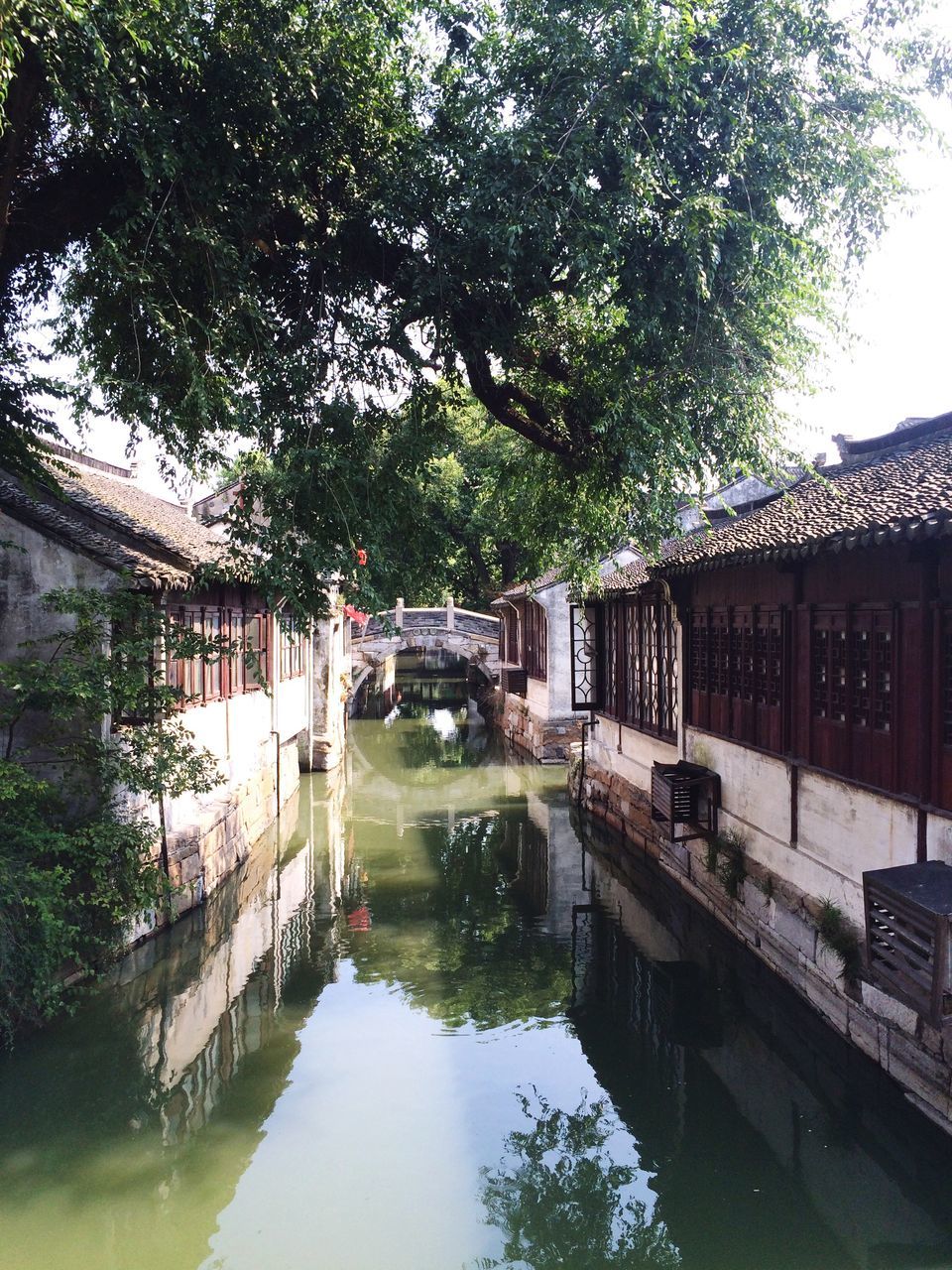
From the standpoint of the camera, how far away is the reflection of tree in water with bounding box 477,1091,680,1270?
554 centimetres

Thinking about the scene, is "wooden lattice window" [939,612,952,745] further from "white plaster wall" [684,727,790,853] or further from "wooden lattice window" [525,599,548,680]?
"wooden lattice window" [525,599,548,680]

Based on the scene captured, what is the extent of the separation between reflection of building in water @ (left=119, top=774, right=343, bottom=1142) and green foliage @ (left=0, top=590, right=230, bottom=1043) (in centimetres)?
89

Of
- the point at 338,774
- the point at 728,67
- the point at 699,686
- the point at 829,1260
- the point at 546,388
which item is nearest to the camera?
the point at 829,1260

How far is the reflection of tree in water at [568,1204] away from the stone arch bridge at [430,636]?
76.4 feet

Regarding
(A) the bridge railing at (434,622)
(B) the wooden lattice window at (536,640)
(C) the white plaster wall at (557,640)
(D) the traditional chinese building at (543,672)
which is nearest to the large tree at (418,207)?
(D) the traditional chinese building at (543,672)

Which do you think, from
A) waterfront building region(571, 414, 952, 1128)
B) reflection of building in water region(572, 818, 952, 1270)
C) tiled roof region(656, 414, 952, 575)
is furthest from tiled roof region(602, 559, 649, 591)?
reflection of building in water region(572, 818, 952, 1270)

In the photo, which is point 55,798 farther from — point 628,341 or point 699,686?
point 699,686

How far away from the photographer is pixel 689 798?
38.1 ft

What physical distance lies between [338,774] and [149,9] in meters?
17.8

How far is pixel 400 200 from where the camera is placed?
8289 millimetres

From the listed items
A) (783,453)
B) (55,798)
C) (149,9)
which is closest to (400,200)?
(149,9)

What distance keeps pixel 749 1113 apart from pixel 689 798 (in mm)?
4840

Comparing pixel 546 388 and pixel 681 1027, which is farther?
pixel 546 388

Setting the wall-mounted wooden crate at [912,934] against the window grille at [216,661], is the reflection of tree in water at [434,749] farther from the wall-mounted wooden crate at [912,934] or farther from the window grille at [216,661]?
the wall-mounted wooden crate at [912,934]
